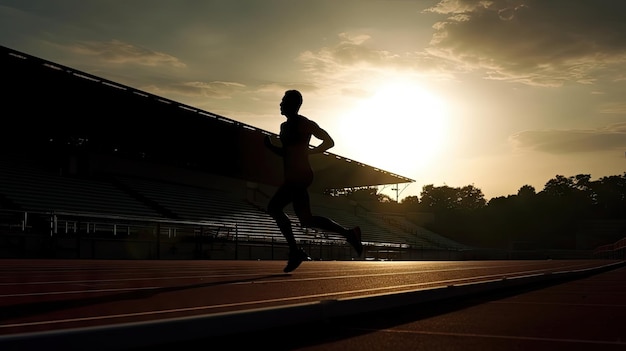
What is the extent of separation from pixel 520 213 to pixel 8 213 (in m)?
92.4

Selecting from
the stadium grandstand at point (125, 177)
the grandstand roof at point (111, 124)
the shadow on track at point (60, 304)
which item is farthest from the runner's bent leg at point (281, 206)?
the grandstand roof at point (111, 124)

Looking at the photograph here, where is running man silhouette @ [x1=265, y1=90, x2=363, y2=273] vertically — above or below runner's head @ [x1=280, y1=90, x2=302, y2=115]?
below

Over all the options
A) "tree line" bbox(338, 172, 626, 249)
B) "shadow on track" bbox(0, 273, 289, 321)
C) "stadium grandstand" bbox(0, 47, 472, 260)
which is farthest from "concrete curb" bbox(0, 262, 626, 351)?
"tree line" bbox(338, 172, 626, 249)

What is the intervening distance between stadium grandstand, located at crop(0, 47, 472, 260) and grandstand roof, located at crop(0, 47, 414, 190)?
0.06m

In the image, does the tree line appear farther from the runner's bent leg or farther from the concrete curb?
the concrete curb

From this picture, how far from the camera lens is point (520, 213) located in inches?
4058

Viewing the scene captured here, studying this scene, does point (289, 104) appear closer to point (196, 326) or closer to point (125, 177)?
point (196, 326)

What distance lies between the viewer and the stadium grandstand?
2098cm

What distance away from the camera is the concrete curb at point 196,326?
199 centimetres

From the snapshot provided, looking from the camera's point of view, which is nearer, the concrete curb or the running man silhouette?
the concrete curb

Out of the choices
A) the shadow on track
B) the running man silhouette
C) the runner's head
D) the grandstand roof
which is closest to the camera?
the shadow on track

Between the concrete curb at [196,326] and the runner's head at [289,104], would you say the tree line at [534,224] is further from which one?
the concrete curb at [196,326]

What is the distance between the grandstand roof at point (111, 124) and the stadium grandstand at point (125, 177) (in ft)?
0.19

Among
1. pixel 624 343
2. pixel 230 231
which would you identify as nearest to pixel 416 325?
pixel 624 343
